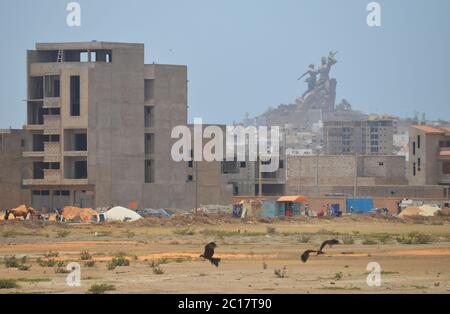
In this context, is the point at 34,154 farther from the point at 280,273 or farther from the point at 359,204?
the point at 280,273

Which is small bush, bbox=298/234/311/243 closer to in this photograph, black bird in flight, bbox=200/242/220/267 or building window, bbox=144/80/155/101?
black bird in flight, bbox=200/242/220/267

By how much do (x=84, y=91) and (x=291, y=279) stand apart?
6734 centimetres

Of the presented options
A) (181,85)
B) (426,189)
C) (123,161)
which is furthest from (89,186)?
(426,189)

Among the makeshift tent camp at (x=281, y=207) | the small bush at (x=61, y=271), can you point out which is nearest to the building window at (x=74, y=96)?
the makeshift tent camp at (x=281, y=207)

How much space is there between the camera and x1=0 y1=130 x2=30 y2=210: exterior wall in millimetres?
109062

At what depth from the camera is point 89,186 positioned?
105625 mm

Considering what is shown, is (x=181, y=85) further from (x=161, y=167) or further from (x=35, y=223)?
(x=35, y=223)

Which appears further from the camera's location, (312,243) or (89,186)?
(89,186)

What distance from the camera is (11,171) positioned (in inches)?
4296

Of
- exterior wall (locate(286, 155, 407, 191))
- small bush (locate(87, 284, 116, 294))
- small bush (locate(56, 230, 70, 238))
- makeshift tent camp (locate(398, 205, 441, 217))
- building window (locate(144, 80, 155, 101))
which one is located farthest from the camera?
exterior wall (locate(286, 155, 407, 191))

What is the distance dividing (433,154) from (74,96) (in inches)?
1690

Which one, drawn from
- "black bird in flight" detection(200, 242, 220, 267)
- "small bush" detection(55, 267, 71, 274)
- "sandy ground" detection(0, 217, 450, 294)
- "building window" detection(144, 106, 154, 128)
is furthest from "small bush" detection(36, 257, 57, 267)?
"building window" detection(144, 106, 154, 128)

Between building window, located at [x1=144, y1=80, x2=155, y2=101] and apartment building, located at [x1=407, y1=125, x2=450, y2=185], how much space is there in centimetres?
3572

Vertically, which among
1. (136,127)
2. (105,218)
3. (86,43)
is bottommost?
(105,218)
